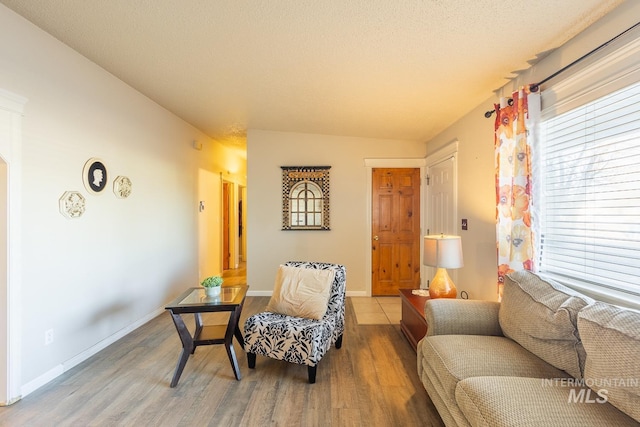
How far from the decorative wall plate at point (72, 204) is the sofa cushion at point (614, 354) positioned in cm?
348

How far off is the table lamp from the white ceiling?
1.38 meters

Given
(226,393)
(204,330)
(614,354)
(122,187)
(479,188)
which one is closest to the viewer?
(614,354)

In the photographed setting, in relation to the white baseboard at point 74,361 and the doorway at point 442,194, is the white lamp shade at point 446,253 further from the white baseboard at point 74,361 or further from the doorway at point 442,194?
the white baseboard at point 74,361

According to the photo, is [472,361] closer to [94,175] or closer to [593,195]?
[593,195]

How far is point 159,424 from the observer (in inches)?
70.6

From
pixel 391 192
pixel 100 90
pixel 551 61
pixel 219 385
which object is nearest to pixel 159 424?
pixel 219 385

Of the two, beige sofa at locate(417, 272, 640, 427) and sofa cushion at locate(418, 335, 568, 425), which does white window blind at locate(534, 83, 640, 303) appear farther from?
sofa cushion at locate(418, 335, 568, 425)

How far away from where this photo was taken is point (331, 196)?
4578 mm

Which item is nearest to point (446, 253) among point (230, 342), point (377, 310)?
point (377, 310)

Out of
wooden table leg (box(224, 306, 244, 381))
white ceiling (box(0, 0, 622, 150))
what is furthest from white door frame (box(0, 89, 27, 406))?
wooden table leg (box(224, 306, 244, 381))

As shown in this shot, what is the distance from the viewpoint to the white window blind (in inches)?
61.9

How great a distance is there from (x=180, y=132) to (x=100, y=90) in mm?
1489

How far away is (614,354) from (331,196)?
11.9ft

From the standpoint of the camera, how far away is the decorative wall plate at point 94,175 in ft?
8.57
